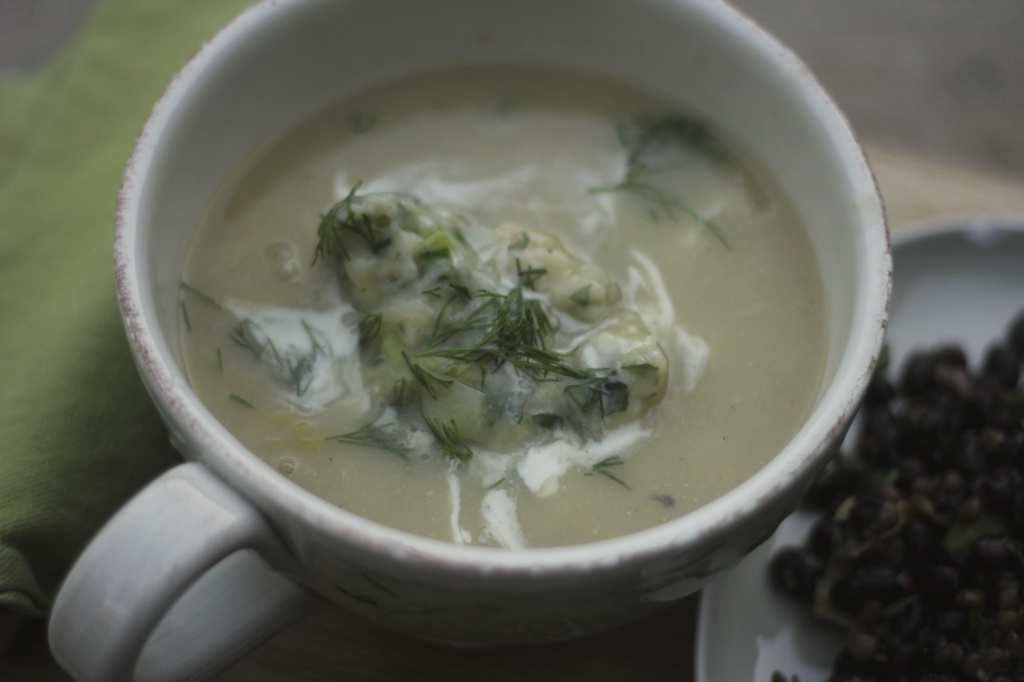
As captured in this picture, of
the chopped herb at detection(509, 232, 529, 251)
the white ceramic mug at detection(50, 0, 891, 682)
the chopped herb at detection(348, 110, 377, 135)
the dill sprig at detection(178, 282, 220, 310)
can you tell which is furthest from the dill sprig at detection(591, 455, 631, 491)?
the chopped herb at detection(348, 110, 377, 135)

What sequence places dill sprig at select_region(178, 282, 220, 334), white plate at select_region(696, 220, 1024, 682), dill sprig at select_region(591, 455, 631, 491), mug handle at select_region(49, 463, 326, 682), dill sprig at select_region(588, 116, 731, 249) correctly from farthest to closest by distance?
white plate at select_region(696, 220, 1024, 682) → dill sprig at select_region(588, 116, 731, 249) → dill sprig at select_region(178, 282, 220, 334) → dill sprig at select_region(591, 455, 631, 491) → mug handle at select_region(49, 463, 326, 682)

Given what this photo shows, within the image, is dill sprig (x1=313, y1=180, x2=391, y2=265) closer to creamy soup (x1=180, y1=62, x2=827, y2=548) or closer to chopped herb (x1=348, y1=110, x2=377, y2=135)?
creamy soup (x1=180, y1=62, x2=827, y2=548)

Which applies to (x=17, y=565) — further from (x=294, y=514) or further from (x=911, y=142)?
(x=911, y=142)

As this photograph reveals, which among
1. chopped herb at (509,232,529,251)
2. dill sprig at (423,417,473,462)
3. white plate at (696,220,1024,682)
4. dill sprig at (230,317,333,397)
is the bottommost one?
white plate at (696,220,1024,682)

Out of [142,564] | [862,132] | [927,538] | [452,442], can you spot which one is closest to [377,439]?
[452,442]

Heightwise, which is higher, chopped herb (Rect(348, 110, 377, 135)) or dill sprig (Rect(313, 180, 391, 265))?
chopped herb (Rect(348, 110, 377, 135))

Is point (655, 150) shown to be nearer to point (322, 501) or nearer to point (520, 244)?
point (520, 244)

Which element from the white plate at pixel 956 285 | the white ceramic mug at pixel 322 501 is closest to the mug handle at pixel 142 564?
the white ceramic mug at pixel 322 501

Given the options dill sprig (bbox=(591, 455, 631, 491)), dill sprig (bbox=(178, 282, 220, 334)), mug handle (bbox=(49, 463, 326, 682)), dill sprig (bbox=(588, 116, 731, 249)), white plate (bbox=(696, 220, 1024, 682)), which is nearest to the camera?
mug handle (bbox=(49, 463, 326, 682))
